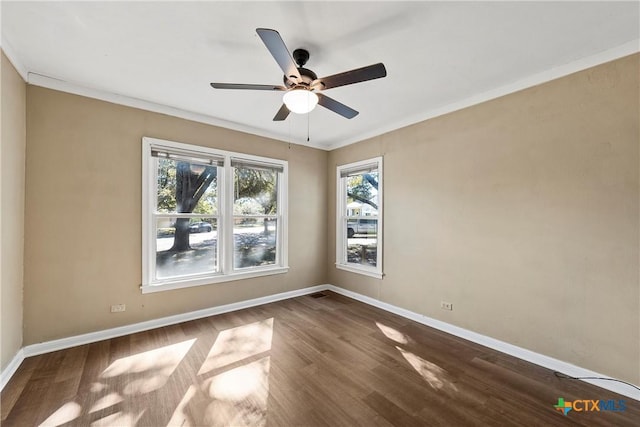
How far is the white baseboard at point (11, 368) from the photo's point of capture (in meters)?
2.06

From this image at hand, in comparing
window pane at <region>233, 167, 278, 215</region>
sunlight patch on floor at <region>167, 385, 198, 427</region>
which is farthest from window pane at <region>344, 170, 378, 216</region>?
sunlight patch on floor at <region>167, 385, 198, 427</region>

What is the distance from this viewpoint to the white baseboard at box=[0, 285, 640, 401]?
2.14m

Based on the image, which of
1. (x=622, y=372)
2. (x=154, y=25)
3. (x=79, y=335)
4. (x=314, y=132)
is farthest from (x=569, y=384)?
(x=79, y=335)

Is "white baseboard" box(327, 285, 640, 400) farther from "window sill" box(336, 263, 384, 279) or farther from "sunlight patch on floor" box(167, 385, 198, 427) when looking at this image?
"sunlight patch on floor" box(167, 385, 198, 427)

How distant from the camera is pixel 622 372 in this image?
2051mm

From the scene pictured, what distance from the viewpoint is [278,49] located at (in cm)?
161

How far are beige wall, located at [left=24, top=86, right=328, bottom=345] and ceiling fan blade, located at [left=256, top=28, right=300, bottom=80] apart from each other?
2.21 meters

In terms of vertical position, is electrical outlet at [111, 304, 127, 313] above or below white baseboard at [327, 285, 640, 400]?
above

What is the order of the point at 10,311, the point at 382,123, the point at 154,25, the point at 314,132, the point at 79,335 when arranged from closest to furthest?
the point at 154,25 < the point at 10,311 < the point at 79,335 < the point at 382,123 < the point at 314,132

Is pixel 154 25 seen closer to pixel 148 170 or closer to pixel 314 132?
pixel 148 170

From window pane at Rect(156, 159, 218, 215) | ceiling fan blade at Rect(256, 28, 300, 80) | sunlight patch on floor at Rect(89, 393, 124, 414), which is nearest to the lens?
ceiling fan blade at Rect(256, 28, 300, 80)

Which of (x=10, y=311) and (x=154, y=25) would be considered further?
(x=10, y=311)

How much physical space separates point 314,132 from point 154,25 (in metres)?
2.54

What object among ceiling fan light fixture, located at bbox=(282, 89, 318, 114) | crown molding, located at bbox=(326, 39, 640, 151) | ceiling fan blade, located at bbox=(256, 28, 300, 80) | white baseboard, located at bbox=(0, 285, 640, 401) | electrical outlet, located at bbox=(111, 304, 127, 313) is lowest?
white baseboard, located at bbox=(0, 285, 640, 401)
